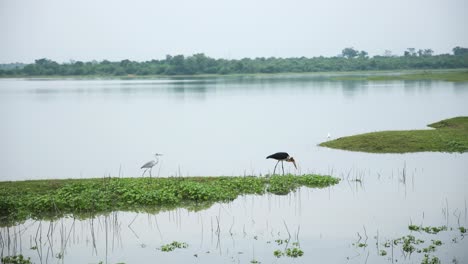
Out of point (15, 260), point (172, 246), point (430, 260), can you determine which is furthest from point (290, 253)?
point (15, 260)

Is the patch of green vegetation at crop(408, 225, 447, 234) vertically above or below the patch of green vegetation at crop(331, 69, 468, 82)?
below

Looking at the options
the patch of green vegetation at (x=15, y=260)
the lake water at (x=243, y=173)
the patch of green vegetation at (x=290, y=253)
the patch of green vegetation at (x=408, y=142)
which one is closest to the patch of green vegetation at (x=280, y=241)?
the lake water at (x=243, y=173)

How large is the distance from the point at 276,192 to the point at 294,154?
843cm

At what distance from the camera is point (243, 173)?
20484mm

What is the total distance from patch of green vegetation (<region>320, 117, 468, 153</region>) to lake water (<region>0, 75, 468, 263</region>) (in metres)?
0.61

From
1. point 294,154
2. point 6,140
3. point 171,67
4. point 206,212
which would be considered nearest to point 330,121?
point 294,154

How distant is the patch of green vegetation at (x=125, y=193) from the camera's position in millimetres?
14812

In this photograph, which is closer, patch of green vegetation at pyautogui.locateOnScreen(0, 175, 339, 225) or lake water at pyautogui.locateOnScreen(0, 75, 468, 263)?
lake water at pyautogui.locateOnScreen(0, 75, 468, 263)

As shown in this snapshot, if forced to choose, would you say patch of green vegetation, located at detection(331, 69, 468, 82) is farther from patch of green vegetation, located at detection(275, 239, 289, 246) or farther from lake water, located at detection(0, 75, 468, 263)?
patch of green vegetation, located at detection(275, 239, 289, 246)

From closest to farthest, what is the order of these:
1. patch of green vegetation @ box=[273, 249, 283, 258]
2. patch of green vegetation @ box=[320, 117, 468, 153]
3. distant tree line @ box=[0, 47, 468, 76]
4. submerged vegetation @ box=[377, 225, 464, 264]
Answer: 1. submerged vegetation @ box=[377, 225, 464, 264]
2. patch of green vegetation @ box=[273, 249, 283, 258]
3. patch of green vegetation @ box=[320, 117, 468, 153]
4. distant tree line @ box=[0, 47, 468, 76]

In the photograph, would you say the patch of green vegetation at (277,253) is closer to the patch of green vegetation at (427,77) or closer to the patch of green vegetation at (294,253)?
the patch of green vegetation at (294,253)

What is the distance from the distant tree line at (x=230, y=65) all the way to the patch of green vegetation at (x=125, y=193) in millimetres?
129256

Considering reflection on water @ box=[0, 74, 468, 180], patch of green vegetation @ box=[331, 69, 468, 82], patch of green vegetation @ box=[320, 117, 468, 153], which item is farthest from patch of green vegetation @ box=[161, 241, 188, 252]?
patch of green vegetation @ box=[331, 69, 468, 82]

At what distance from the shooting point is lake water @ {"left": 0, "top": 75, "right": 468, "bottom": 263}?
1234 centimetres
